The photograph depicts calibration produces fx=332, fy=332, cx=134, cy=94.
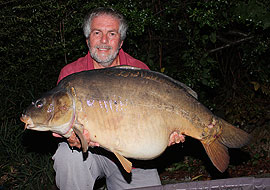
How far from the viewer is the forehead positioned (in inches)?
107

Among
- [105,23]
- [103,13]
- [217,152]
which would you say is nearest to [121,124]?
[217,152]

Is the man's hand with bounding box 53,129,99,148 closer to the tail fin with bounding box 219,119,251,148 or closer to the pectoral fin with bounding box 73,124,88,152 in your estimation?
the pectoral fin with bounding box 73,124,88,152

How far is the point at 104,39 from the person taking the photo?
2668mm

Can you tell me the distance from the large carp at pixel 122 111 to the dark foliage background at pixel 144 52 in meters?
1.56

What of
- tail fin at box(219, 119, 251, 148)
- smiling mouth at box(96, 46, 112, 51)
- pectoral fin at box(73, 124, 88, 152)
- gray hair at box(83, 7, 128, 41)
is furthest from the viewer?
gray hair at box(83, 7, 128, 41)

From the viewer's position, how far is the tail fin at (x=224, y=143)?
2133mm

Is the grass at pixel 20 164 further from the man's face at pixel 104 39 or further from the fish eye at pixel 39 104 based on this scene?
→ the fish eye at pixel 39 104

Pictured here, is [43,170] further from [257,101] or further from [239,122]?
[257,101]

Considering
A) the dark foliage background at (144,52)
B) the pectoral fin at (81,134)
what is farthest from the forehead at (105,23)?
the pectoral fin at (81,134)

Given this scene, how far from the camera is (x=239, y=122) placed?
3.95 meters

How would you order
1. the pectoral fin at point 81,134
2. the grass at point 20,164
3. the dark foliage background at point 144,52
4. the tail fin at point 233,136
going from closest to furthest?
the pectoral fin at point 81,134 < the tail fin at point 233,136 < the grass at point 20,164 < the dark foliage background at point 144,52

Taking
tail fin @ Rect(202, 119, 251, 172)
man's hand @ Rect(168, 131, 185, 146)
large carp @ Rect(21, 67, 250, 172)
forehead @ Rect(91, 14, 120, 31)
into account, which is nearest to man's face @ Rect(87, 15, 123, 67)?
forehead @ Rect(91, 14, 120, 31)

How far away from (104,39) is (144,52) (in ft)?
4.72

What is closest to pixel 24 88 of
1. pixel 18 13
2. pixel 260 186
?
pixel 18 13
